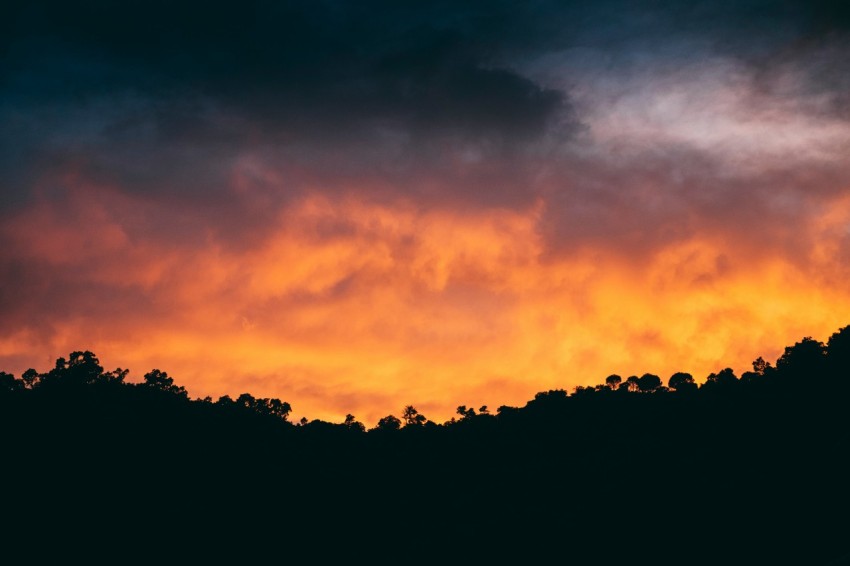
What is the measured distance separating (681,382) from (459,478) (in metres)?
55.1

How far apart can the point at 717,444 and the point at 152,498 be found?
71397 mm

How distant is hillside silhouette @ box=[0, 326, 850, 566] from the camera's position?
64.4 m

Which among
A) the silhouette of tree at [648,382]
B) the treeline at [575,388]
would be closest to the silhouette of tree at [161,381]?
the treeline at [575,388]

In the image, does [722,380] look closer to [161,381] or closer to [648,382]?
[648,382]

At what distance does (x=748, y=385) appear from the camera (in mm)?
94812

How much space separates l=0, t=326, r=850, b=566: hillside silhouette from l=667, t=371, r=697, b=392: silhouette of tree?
20.7 feet

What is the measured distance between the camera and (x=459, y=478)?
92625 mm

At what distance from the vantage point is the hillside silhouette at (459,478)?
6444 centimetres

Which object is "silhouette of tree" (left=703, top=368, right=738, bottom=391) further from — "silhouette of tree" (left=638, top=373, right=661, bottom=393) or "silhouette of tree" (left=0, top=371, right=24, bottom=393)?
"silhouette of tree" (left=0, top=371, right=24, bottom=393)

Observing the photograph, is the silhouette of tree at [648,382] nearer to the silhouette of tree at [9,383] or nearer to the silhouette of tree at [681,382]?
the silhouette of tree at [681,382]

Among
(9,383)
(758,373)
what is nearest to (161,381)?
(9,383)

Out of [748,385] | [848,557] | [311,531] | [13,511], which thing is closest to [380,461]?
[311,531]

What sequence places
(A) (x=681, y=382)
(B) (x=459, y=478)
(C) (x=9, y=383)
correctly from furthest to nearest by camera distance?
1. (A) (x=681, y=382)
2. (C) (x=9, y=383)
3. (B) (x=459, y=478)

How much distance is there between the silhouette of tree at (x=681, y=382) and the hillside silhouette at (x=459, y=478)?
630 cm
